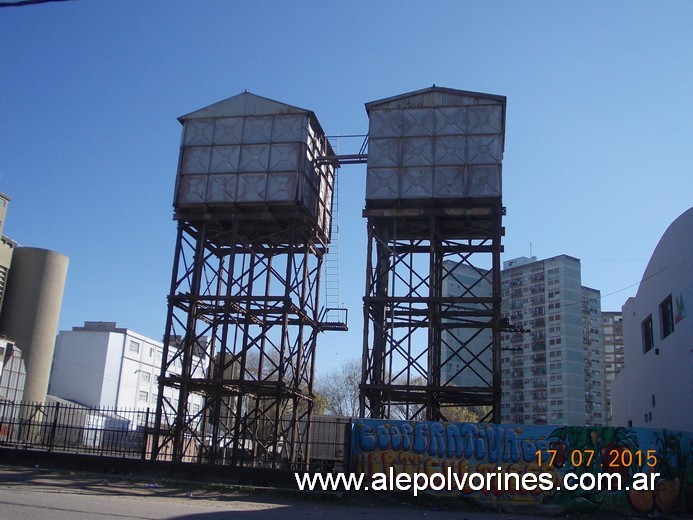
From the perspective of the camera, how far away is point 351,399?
67.1 metres

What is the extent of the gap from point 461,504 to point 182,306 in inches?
611

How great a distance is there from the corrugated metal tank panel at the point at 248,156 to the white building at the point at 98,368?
36.9 m

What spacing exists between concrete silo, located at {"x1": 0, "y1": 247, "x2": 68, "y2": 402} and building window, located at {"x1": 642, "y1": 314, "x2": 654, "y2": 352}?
4225 centimetres

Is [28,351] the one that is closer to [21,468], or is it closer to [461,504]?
[21,468]

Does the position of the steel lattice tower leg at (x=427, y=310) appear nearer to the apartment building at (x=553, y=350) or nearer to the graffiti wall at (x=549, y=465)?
the graffiti wall at (x=549, y=465)

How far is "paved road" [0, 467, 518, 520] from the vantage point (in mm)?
12938

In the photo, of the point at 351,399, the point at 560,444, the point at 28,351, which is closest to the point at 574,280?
the point at 351,399

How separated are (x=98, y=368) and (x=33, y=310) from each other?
12.3 m

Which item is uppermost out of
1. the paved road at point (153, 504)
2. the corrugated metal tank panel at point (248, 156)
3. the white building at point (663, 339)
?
the corrugated metal tank panel at point (248, 156)

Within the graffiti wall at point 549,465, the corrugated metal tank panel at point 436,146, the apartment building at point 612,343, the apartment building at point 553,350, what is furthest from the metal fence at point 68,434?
the apartment building at point 612,343

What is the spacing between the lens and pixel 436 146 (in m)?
27.7

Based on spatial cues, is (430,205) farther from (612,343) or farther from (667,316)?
(612,343)

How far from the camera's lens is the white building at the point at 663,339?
23.4m

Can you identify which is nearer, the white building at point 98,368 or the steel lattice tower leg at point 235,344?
the steel lattice tower leg at point 235,344
